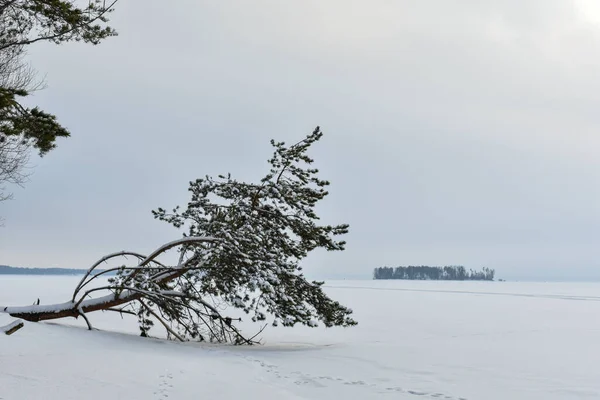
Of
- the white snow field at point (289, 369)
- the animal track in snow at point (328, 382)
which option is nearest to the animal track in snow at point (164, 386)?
the white snow field at point (289, 369)

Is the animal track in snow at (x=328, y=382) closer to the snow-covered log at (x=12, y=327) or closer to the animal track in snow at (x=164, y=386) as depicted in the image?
the animal track in snow at (x=164, y=386)

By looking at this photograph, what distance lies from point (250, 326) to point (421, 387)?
44.3 ft

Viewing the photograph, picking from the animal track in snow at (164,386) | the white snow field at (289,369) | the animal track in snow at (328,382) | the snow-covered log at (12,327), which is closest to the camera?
the animal track in snow at (164,386)

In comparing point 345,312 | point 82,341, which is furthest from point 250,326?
point 82,341

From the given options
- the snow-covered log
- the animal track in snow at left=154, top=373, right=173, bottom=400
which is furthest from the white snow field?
the snow-covered log

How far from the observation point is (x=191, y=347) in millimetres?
11992

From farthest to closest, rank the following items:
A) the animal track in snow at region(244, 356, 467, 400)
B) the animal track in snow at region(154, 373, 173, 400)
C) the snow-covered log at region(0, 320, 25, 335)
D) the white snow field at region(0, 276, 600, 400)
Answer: the snow-covered log at region(0, 320, 25, 335) → the animal track in snow at region(244, 356, 467, 400) → the white snow field at region(0, 276, 600, 400) → the animal track in snow at region(154, 373, 173, 400)

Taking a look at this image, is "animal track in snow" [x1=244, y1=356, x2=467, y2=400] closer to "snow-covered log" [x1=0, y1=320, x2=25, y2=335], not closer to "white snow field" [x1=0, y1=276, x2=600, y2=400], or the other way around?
"white snow field" [x1=0, y1=276, x2=600, y2=400]

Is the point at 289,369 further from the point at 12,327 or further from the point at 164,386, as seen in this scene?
the point at 12,327

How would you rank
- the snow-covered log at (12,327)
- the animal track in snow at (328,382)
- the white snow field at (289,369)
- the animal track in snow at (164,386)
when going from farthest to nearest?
the snow-covered log at (12,327)
the animal track in snow at (328,382)
the white snow field at (289,369)
the animal track in snow at (164,386)

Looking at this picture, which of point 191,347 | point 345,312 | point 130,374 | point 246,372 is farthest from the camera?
point 345,312

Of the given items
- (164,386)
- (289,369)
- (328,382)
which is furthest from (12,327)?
(328,382)

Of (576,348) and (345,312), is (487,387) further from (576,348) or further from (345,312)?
(576,348)

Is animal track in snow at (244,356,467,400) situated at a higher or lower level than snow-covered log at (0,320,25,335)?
lower
